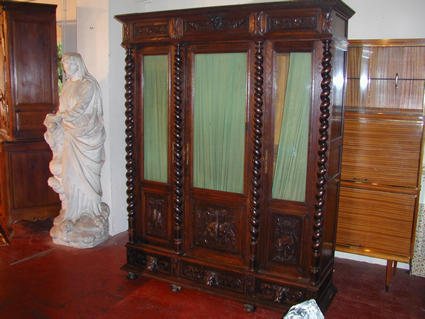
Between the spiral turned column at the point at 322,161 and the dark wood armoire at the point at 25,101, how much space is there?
3283mm

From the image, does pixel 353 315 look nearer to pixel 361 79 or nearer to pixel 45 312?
pixel 361 79

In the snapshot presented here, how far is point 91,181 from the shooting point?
4.29 m

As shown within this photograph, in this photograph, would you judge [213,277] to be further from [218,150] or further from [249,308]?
[218,150]

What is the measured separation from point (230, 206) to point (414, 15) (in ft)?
7.59

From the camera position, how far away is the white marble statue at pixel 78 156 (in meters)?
4.14

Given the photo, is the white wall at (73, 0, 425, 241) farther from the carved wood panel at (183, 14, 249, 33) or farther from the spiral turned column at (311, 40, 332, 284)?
the spiral turned column at (311, 40, 332, 284)

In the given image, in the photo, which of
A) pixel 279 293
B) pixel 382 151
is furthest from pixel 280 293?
pixel 382 151

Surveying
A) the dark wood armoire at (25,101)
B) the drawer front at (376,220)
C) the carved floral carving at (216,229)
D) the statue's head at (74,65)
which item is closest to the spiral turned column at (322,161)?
the carved floral carving at (216,229)

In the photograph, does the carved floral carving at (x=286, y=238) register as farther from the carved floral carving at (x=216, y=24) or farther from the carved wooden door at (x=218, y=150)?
the carved floral carving at (x=216, y=24)

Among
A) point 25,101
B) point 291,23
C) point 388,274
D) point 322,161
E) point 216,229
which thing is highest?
point 291,23

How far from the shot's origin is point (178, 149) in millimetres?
3299

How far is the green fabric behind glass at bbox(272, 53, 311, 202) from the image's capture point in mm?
2889

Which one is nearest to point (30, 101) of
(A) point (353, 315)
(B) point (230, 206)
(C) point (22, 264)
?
(C) point (22, 264)

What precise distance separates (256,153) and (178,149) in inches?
26.4
